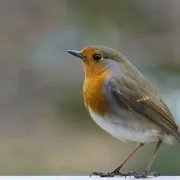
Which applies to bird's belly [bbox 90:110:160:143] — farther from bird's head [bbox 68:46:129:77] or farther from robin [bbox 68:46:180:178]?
bird's head [bbox 68:46:129:77]

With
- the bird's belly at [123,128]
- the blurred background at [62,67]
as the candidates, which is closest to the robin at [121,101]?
the bird's belly at [123,128]

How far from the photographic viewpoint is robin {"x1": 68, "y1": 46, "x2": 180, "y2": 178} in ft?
6.91

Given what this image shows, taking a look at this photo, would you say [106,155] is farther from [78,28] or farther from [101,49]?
[101,49]

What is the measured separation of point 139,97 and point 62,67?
217 centimetres

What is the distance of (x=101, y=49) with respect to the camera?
212cm

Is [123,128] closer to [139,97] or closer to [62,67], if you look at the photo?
[139,97]

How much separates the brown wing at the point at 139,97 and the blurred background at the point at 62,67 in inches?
57.5

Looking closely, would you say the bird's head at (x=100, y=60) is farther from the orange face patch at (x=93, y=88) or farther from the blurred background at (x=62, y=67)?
the blurred background at (x=62, y=67)

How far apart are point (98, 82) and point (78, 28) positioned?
194 cm

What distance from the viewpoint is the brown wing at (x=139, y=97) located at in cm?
214

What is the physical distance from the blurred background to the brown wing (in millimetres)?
1461

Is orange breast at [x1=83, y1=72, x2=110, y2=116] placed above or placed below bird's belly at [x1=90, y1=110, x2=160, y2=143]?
above

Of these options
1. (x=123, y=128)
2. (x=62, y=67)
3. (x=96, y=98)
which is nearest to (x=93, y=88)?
(x=96, y=98)

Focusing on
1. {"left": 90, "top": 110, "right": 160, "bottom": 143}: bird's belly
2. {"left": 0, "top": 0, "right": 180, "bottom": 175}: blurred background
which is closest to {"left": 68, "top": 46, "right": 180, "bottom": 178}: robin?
{"left": 90, "top": 110, "right": 160, "bottom": 143}: bird's belly
